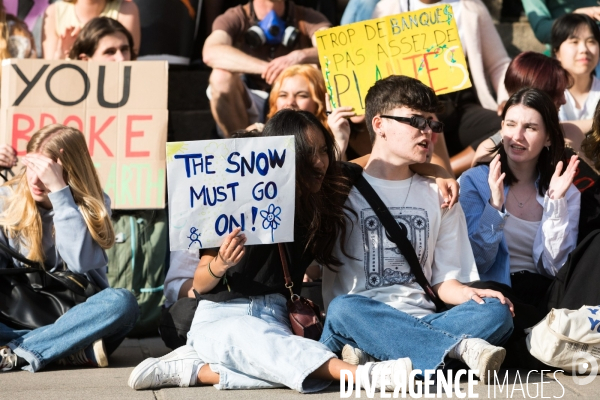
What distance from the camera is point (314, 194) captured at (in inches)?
166

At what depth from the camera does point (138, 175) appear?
17.7 feet

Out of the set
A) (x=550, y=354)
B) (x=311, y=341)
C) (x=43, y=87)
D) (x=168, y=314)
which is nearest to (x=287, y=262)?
(x=311, y=341)

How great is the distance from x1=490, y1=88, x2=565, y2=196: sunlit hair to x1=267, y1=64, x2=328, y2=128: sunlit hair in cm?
132

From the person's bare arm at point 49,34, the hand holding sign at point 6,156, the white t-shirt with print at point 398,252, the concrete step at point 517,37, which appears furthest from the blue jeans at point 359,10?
the hand holding sign at point 6,156

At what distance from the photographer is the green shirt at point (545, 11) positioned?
7339mm

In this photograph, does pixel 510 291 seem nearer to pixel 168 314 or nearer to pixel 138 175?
pixel 168 314

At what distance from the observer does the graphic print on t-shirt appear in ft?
14.0

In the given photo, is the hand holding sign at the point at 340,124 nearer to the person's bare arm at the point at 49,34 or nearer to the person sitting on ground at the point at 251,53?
the person sitting on ground at the point at 251,53

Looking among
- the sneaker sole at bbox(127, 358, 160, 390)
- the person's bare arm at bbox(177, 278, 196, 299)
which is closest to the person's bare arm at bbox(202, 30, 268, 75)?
the person's bare arm at bbox(177, 278, 196, 299)

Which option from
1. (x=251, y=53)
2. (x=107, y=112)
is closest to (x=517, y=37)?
(x=251, y=53)

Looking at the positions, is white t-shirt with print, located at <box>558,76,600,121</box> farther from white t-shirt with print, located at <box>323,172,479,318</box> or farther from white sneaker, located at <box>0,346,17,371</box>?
white sneaker, located at <box>0,346,17,371</box>

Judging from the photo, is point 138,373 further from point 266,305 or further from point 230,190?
point 230,190

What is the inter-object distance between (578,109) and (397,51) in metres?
1.67

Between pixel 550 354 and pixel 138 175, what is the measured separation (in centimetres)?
251
